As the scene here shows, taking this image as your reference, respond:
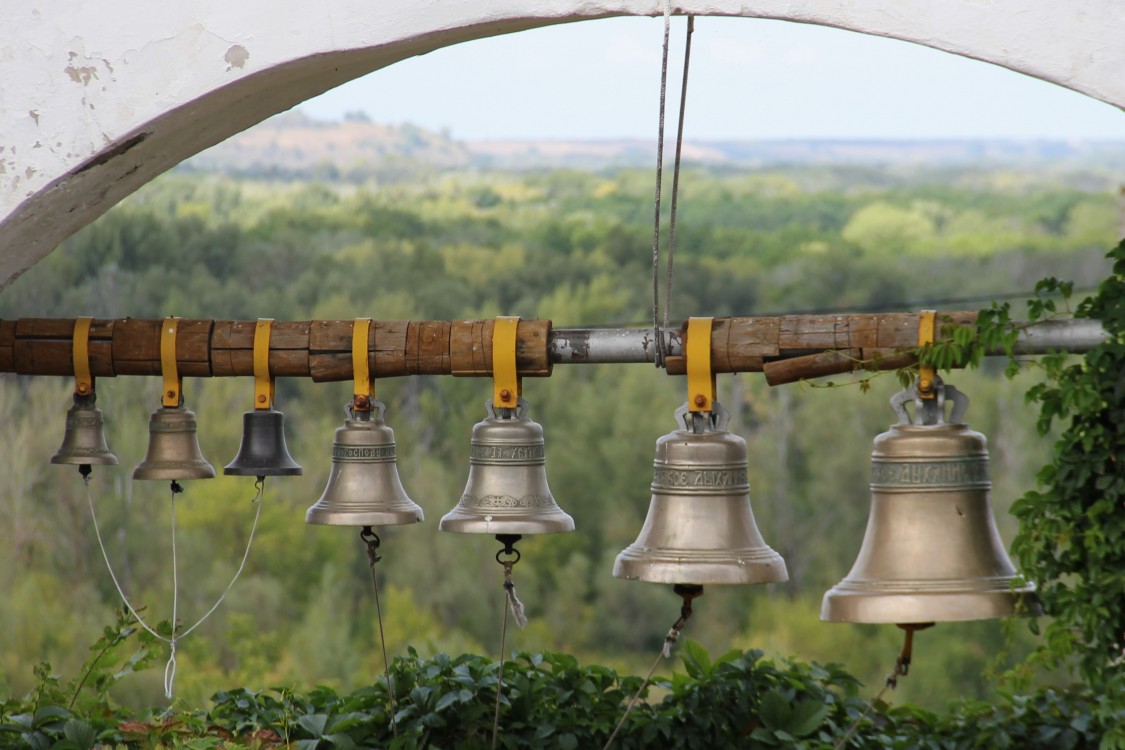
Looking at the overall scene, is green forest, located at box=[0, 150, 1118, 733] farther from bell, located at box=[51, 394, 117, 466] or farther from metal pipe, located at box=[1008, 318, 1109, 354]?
metal pipe, located at box=[1008, 318, 1109, 354]

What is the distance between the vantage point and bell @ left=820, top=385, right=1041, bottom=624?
5.13 ft

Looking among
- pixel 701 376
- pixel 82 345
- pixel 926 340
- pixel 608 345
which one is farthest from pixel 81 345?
pixel 926 340

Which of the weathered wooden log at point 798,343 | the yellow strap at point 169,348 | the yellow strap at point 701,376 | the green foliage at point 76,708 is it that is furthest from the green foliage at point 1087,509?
the green foliage at point 76,708

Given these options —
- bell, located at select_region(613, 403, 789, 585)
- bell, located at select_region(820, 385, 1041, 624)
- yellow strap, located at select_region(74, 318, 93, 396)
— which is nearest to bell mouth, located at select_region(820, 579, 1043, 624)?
bell, located at select_region(820, 385, 1041, 624)

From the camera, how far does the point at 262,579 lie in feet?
43.0

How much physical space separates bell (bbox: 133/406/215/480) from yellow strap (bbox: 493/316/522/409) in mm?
572

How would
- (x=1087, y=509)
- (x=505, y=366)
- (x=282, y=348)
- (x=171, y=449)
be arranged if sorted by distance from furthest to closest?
(x=171, y=449), (x=282, y=348), (x=505, y=366), (x=1087, y=509)

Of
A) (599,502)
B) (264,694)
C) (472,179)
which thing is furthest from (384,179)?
(264,694)

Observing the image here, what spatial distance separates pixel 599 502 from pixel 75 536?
5209 millimetres

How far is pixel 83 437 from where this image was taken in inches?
88.3

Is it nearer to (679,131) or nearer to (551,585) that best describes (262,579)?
(551,585)

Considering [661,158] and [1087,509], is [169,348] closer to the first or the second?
[661,158]

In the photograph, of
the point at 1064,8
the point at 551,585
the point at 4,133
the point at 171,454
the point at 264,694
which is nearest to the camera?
the point at 1064,8

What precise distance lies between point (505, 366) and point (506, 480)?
159 millimetres
